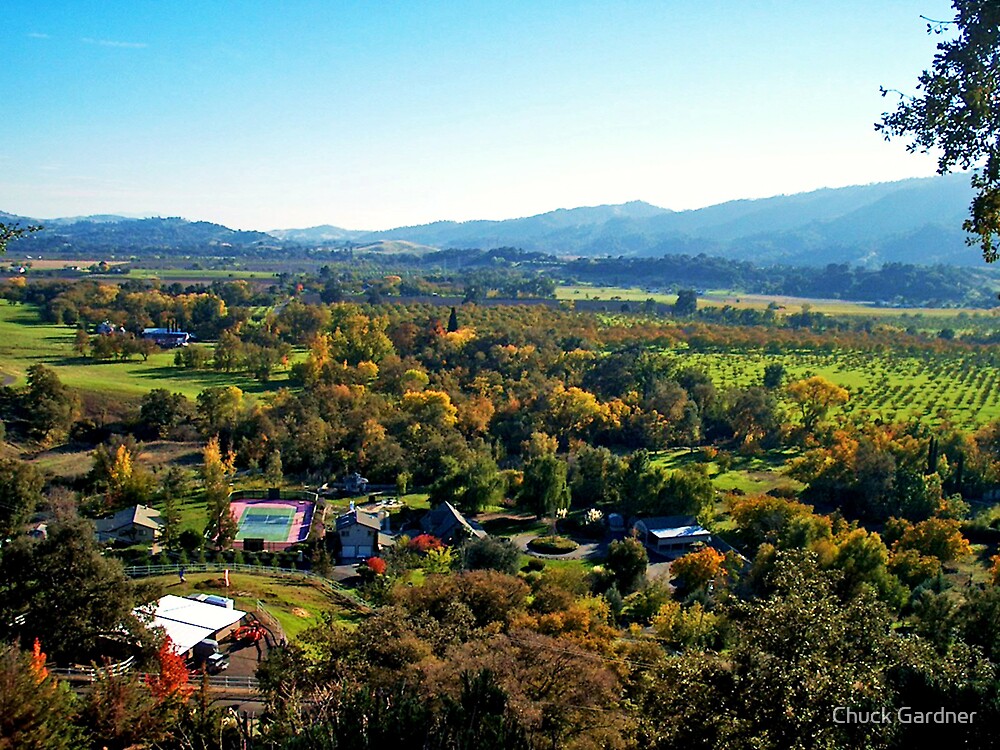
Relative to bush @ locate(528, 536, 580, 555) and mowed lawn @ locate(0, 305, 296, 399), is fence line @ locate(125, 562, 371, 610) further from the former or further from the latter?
mowed lawn @ locate(0, 305, 296, 399)

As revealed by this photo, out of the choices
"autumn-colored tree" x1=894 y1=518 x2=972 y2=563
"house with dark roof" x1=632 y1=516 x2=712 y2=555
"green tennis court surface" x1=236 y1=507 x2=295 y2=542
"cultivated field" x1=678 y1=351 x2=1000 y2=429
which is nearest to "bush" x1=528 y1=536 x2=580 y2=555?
"house with dark roof" x1=632 y1=516 x2=712 y2=555

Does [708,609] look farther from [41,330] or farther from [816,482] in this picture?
[41,330]

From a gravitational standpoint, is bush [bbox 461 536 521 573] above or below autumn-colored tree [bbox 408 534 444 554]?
above

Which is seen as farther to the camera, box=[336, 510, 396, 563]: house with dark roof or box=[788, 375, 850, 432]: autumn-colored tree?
box=[788, 375, 850, 432]: autumn-colored tree

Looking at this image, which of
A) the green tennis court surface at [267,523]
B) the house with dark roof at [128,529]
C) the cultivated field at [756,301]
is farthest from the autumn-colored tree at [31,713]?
the cultivated field at [756,301]

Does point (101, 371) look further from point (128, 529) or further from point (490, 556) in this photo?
point (490, 556)

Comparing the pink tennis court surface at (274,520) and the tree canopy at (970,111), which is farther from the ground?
the tree canopy at (970,111)

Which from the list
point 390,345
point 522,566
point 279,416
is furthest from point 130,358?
point 522,566

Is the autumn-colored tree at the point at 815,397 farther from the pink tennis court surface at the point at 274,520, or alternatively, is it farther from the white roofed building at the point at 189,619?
the white roofed building at the point at 189,619
